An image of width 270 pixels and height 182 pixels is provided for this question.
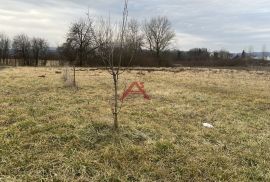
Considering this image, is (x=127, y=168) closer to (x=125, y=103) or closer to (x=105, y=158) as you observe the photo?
(x=105, y=158)

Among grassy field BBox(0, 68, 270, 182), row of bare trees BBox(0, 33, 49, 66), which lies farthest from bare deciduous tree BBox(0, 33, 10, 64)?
grassy field BBox(0, 68, 270, 182)

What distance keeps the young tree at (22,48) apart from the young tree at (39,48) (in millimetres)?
1039

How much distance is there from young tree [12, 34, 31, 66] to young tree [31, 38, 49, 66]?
1.04m

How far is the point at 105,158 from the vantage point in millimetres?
4781

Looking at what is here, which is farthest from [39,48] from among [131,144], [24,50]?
[131,144]

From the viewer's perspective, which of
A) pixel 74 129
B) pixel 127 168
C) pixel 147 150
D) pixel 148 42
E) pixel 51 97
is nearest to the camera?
pixel 127 168

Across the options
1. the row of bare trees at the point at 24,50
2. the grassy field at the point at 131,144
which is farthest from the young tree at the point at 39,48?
the grassy field at the point at 131,144

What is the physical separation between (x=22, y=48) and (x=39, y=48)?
136 inches

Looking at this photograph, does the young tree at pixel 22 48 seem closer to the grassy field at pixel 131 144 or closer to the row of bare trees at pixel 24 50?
the row of bare trees at pixel 24 50

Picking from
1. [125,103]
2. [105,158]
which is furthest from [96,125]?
[125,103]

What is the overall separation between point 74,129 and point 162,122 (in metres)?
2.12

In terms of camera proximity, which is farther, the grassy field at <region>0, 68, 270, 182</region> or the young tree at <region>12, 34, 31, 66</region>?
the young tree at <region>12, 34, 31, 66</region>

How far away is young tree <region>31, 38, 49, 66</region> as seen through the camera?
63.5 meters

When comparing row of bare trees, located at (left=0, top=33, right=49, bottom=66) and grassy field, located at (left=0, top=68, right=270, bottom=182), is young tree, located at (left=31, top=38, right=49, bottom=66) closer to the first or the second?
row of bare trees, located at (left=0, top=33, right=49, bottom=66)
